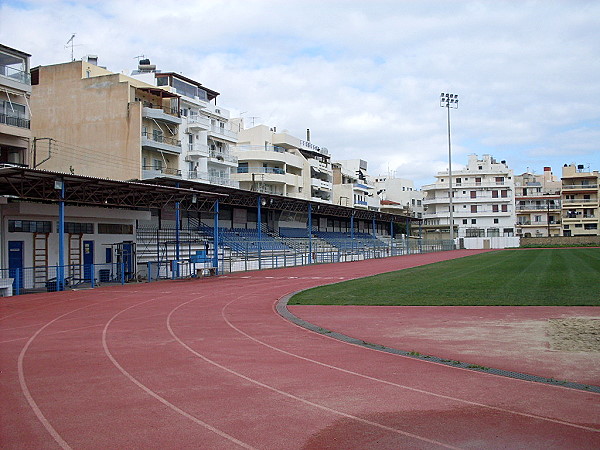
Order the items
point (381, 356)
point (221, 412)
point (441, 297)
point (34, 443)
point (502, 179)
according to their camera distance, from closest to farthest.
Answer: point (34, 443)
point (221, 412)
point (381, 356)
point (441, 297)
point (502, 179)

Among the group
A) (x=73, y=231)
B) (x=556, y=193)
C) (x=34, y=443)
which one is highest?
(x=556, y=193)

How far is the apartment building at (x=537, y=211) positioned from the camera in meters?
107

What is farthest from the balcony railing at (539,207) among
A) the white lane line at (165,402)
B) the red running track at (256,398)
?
the white lane line at (165,402)

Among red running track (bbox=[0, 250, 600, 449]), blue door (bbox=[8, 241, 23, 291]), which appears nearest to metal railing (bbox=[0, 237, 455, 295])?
blue door (bbox=[8, 241, 23, 291])

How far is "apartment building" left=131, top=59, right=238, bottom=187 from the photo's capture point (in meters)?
53.9

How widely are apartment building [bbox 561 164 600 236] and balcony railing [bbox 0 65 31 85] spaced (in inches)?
3517

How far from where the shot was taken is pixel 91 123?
150 feet

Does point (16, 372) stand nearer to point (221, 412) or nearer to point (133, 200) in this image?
point (221, 412)

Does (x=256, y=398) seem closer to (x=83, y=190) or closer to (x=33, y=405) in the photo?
(x=33, y=405)

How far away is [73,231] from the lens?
95.2 feet

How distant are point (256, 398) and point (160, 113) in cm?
4293

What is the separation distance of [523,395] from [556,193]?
114 m

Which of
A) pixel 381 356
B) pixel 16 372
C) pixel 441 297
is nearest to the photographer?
pixel 16 372

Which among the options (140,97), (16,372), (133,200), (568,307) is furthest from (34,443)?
(140,97)
